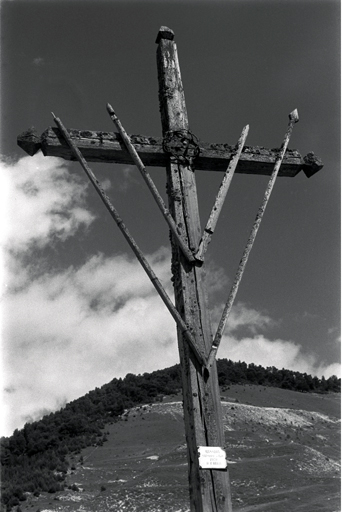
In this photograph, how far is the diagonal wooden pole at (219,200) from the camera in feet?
13.1

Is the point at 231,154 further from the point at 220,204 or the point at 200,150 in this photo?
the point at 220,204

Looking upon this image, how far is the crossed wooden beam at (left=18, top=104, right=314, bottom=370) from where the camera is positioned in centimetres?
378

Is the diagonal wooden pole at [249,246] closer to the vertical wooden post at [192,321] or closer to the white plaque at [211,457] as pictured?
the vertical wooden post at [192,321]

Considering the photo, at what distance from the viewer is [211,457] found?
3223 mm

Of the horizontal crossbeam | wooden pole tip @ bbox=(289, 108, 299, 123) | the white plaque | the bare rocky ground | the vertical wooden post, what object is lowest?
the bare rocky ground

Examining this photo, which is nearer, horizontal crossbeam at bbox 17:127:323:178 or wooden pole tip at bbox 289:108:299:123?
horizontal crossbeam at bbox 17:127:323:178

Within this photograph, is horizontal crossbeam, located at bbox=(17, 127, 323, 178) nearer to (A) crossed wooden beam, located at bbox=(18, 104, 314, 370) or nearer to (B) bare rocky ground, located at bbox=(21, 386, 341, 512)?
(A) crossed wooden beam, located at bbox=(18, 104, 314, 370)

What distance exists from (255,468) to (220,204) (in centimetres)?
2122

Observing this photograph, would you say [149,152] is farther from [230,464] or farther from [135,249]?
[230,464]

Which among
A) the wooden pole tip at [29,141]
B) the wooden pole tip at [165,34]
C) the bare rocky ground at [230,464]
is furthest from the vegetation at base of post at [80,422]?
the wooden pole tip at [165,34]

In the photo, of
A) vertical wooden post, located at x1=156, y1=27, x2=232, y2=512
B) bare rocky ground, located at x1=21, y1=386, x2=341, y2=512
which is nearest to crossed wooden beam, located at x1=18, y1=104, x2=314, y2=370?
vertical wooden post, located at x1=156, y1=27, x2=232, y2=512

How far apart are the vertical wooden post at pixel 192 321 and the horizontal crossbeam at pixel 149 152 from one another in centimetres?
23

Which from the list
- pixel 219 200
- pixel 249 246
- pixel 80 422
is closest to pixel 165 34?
pixel 219 200

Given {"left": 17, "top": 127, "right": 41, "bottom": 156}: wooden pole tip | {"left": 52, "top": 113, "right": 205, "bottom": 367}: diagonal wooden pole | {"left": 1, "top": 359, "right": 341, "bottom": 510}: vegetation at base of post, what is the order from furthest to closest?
1. {"left": 1, "top": 359, "right": 341, "bottom": 510}: vegetation at base of post
2. {"left": 17, "top": 127, "right": 41, "bottom": 156}: wooden pole tip
3. {"left": 52, "top": 113, "right": 205, "bottom": 367}: diagonal wooden pole
